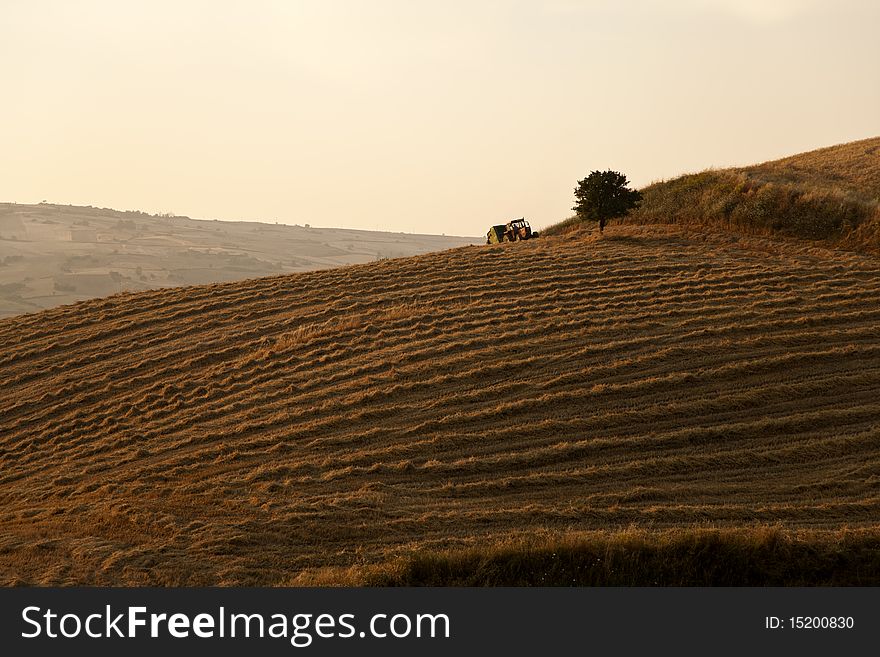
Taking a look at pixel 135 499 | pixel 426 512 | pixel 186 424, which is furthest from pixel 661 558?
pixel 186 424

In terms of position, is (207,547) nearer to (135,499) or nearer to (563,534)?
(135,499)

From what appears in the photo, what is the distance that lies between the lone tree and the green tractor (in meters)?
4.56

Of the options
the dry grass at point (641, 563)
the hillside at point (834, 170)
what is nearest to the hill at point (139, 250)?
the hillside at point (834, 170)

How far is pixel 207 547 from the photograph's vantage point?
1089 centimetres

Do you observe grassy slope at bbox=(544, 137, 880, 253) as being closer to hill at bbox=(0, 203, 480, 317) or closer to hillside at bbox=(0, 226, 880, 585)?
hillside at bbox=(0, 226, 880, 585)

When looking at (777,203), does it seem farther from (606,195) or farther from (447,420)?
(447,420)

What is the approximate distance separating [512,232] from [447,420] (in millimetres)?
20925

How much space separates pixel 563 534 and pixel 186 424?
9.51m

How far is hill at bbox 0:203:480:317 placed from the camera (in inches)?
2776

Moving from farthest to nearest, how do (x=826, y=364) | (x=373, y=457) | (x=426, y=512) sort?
(x=826, y=364)
(x=373, y=457)
(x=426, y=512)

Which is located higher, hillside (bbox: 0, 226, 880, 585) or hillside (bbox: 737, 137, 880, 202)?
hillside (bbox: 737, 137, 880, 202)

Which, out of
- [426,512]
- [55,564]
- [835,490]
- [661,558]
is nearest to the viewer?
[661,558]

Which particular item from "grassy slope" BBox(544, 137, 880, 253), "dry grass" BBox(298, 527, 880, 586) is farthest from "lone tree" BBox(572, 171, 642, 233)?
"dry grass" BBox(298, 527, 880, 586)

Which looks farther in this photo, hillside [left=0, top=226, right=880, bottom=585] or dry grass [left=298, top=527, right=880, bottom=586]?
hillside [left=0, top=226, right=880, bottom=585]
